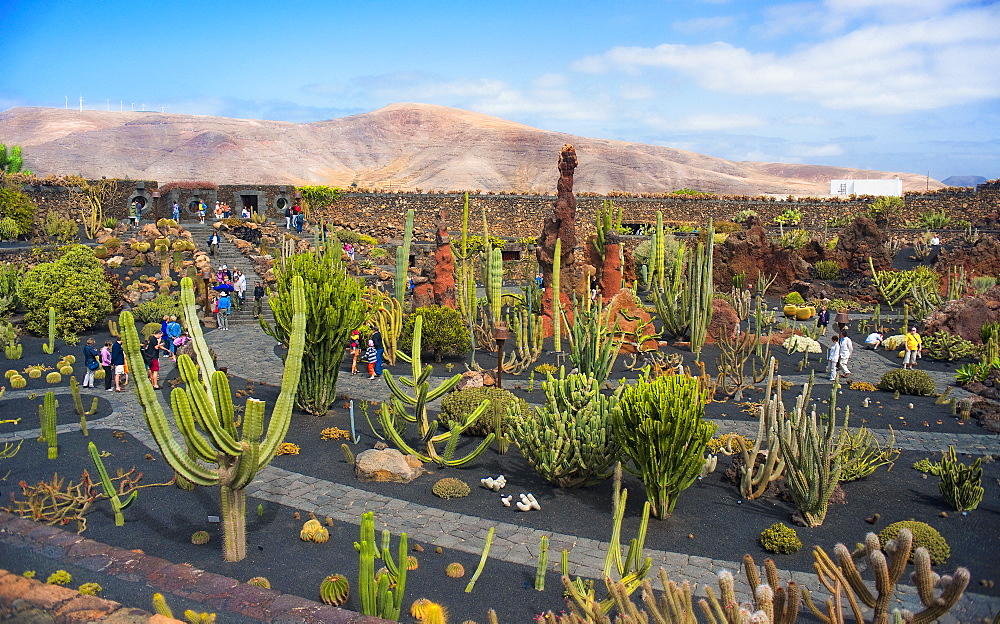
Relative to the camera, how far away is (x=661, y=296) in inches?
728

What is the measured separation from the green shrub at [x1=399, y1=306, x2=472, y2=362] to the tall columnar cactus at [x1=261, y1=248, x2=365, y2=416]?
416cm

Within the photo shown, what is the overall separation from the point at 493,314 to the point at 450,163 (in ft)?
220

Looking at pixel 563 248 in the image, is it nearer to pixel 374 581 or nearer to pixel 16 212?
pixel 374 581

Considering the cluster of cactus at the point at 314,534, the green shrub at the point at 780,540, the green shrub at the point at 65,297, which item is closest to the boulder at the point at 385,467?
the cluster of cactus at the point at 314,534

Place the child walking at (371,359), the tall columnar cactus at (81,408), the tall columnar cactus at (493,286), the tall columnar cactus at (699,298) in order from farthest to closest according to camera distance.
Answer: the tall columnar cactus at (493,286)
the tall columnar cactus at (699,298)
the child walking at (371,359)
the tall columnar cactus at (81,408)

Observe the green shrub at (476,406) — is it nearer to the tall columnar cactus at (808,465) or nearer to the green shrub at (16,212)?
the tall columnar cactus at (808,465)

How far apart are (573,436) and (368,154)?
90203mm

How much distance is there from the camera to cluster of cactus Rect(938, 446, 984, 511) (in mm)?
7961

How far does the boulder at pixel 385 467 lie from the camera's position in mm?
A: 8617

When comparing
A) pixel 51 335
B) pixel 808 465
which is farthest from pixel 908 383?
pixel 51 335

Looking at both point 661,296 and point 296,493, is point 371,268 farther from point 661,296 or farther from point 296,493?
point 296,493

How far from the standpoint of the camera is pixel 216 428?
592 cm

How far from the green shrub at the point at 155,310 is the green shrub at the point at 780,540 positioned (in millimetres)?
15377

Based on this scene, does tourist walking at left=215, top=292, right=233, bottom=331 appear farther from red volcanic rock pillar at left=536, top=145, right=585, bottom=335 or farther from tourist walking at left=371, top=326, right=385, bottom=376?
red volcanic rock pillar at left=536, top=145, right=585, bottom=335
